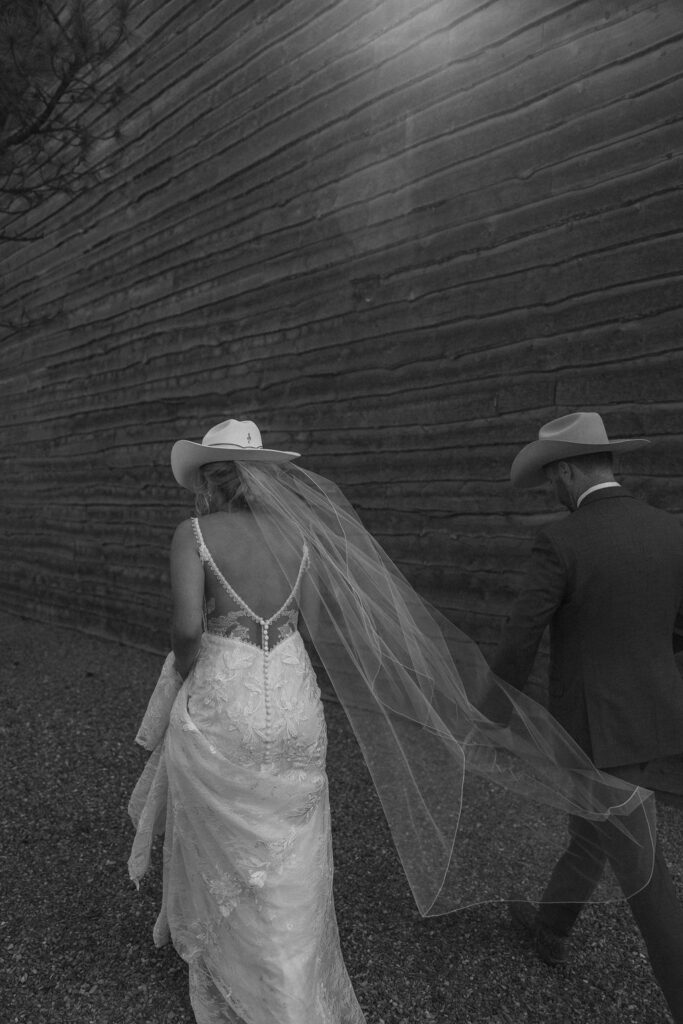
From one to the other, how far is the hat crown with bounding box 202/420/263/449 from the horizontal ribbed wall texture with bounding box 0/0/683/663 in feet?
7.07

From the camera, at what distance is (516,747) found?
8.39ft

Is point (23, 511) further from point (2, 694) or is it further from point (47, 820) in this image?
point (47, 820)

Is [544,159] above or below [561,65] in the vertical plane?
below

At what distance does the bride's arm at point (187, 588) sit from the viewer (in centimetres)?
246

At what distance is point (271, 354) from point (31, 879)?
4.00 meters

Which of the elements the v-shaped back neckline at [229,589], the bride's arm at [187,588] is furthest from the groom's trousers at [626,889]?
the bride's arm at [187,588]

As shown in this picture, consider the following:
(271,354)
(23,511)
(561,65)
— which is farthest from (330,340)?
(23,511)

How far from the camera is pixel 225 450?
259 centimetres

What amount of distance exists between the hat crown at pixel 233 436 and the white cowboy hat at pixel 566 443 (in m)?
0.86

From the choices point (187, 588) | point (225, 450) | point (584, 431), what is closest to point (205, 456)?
point (225, 450)

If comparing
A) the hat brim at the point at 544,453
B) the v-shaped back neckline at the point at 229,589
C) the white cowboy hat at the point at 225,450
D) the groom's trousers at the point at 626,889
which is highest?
the white cowboy hat at the point at 225,450

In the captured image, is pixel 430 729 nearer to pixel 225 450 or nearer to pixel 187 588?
pixel 187 588

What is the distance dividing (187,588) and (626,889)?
4.90ft

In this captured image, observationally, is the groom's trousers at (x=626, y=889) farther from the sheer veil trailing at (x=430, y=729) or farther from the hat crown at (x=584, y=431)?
the hat crown at (x=584, y=431)
